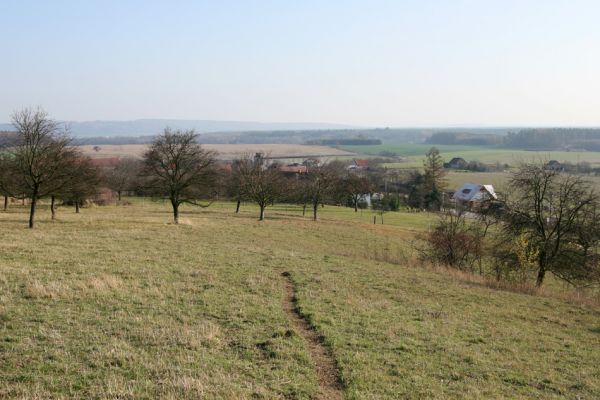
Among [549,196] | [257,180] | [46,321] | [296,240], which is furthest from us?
[257,180]

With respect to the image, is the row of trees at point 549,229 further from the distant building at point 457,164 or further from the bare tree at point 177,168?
the distant building at point 457,164

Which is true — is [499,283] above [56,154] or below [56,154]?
below

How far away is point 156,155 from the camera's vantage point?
136 feet

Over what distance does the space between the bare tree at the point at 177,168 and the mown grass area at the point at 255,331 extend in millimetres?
20428

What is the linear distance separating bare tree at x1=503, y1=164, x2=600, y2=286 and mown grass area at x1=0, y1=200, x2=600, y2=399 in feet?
24.8

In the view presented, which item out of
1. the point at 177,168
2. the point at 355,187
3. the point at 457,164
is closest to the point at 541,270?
the point at 177,168

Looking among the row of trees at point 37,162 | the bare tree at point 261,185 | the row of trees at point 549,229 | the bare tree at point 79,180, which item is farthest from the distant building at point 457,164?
the row of trees at point 37,162

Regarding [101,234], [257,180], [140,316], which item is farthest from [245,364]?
[257,180]

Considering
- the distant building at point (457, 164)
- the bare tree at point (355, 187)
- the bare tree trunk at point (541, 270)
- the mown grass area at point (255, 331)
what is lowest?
the bare tree trunk at point (541, 270)

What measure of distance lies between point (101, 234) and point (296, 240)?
48.5ft

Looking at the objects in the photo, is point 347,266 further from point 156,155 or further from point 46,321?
point 156,155

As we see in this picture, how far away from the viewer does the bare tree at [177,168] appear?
41969mm

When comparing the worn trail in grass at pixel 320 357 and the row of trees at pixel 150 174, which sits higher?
the row of trees at pixel 150 174

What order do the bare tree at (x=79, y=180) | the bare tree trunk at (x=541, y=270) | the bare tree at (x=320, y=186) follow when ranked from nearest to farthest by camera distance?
the bare tree trunk at (x=541, y=270)
the bare tree at (x=79, y=180)
the bare tree at (x=320, y=186)
